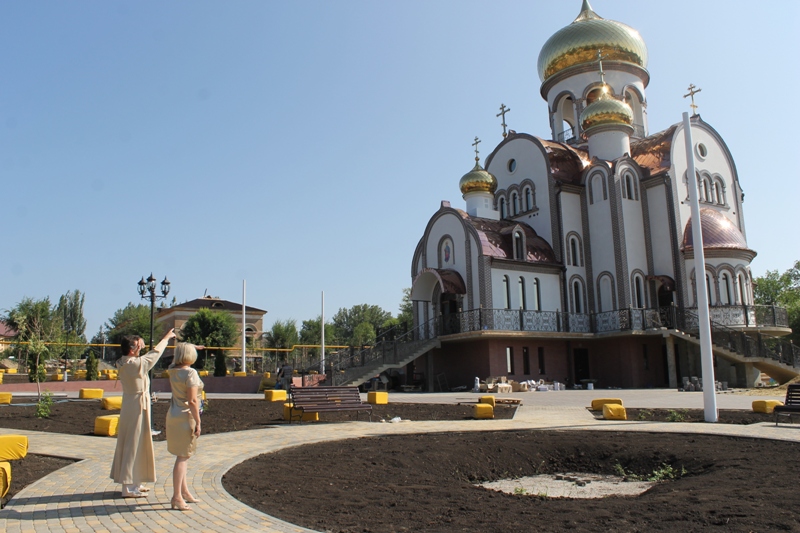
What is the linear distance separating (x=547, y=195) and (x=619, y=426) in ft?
64.0

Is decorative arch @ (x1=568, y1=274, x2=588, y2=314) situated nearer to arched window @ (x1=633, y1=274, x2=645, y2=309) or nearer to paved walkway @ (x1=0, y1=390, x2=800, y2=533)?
arched window @ (x1=633, y1=274, x2=645, y2=309)

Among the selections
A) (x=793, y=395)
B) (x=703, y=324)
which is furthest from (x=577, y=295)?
(x=793, y=395)

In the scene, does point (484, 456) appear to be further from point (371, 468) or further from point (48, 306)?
point (48, 306)

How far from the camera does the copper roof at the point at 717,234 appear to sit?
92.0 feet

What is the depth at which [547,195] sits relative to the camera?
30.3 metres

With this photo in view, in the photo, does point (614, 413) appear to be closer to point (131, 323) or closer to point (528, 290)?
point (528, 290)

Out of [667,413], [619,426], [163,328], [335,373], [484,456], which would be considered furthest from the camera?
[163,328]

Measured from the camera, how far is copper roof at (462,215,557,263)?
2833 centimetres

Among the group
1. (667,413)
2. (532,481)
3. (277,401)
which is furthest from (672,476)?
(277,401)

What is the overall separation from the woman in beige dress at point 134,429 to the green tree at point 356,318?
79.4 m

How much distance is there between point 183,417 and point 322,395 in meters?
7.65

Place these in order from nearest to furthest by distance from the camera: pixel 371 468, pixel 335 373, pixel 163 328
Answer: pixel 371 468 → pixel 335 373 → pixel 163 328

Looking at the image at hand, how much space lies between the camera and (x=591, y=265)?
29.9m

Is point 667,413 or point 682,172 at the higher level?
point 682,172
